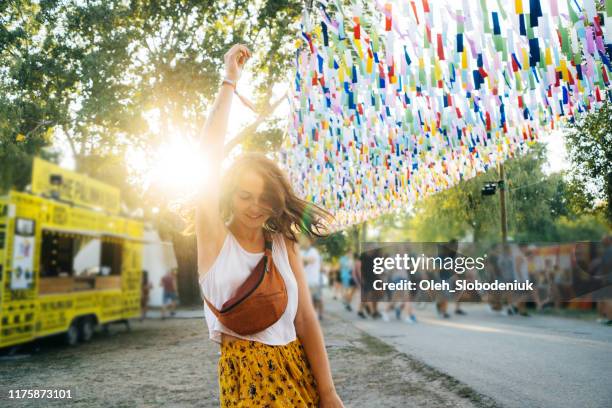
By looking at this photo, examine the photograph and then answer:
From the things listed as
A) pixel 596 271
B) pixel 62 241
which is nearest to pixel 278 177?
pixel 596 271

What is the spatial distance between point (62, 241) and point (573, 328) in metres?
8.98

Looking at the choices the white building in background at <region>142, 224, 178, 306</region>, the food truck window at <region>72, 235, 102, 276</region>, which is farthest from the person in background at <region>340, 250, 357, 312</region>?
the white building in background at <region>142, 224, 178, 306</region>

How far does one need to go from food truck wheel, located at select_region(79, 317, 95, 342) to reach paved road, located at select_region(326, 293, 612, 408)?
20.4 feet

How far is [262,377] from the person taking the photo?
192 centimetres

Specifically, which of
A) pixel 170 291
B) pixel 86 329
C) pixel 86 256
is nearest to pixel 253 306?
pixel 86 256

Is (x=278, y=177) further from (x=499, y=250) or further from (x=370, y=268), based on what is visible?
(x=370, y=268)

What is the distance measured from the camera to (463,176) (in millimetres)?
7207

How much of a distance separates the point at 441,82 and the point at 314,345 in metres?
4.22

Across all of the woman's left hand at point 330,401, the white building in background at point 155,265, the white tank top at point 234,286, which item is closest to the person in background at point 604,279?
the woman's left hand at point 330,401

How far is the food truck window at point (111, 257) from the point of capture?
1224 cm

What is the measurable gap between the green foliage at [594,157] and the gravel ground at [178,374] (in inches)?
80.6

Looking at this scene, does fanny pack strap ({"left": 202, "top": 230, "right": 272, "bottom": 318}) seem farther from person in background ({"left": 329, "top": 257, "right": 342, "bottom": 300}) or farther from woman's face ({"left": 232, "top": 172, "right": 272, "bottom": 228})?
person in background ({"left": 329, "top": 257, "right": 342, "bottom": 300})

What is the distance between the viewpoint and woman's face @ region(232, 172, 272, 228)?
202 centimetres

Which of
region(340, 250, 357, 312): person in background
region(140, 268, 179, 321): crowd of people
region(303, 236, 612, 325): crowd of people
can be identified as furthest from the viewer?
region(140, 268, 179, 321): crowd of people
